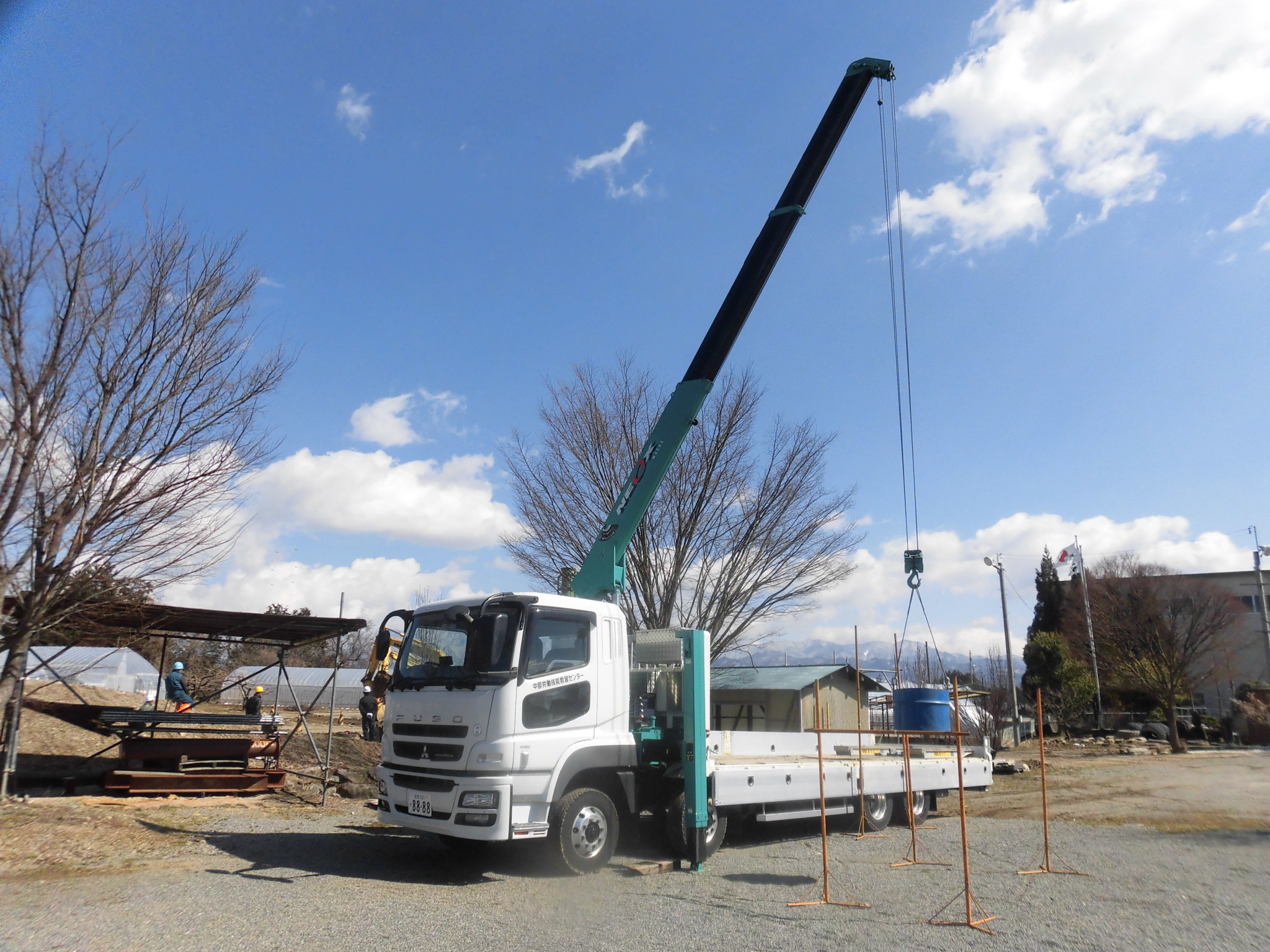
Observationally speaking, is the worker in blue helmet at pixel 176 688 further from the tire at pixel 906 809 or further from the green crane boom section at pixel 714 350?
the tire at pixel 906 809

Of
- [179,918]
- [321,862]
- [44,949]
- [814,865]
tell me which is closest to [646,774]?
[814,865]

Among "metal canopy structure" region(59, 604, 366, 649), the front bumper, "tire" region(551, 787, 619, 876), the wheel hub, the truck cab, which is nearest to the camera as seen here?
the front bumper

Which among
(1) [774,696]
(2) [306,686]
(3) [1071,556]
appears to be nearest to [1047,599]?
(3) [1071,556]

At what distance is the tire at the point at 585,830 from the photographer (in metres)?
8.43

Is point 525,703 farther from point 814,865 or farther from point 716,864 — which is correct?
point 814,865

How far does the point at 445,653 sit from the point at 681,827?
10.8 feet

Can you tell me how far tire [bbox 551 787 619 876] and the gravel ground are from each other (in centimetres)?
20

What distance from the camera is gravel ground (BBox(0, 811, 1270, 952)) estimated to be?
6.39m

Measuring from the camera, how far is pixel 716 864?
9586mm

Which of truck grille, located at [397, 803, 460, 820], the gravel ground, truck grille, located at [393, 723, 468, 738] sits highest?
truck grille, located at [393, 723, 468, 738]

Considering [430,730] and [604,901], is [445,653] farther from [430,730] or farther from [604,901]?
[604,901]

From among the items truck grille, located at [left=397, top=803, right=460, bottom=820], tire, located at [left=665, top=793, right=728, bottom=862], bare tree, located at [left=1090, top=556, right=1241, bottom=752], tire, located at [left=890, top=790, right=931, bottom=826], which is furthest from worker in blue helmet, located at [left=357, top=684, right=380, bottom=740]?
bare tree, located at [left=1090, top=556, right=1241, bottom=752]

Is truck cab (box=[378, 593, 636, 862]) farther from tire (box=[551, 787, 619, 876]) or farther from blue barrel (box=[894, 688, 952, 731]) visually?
blue barrel (box=[894, 688, 952, 731])

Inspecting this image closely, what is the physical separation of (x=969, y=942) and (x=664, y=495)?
1292 cm
